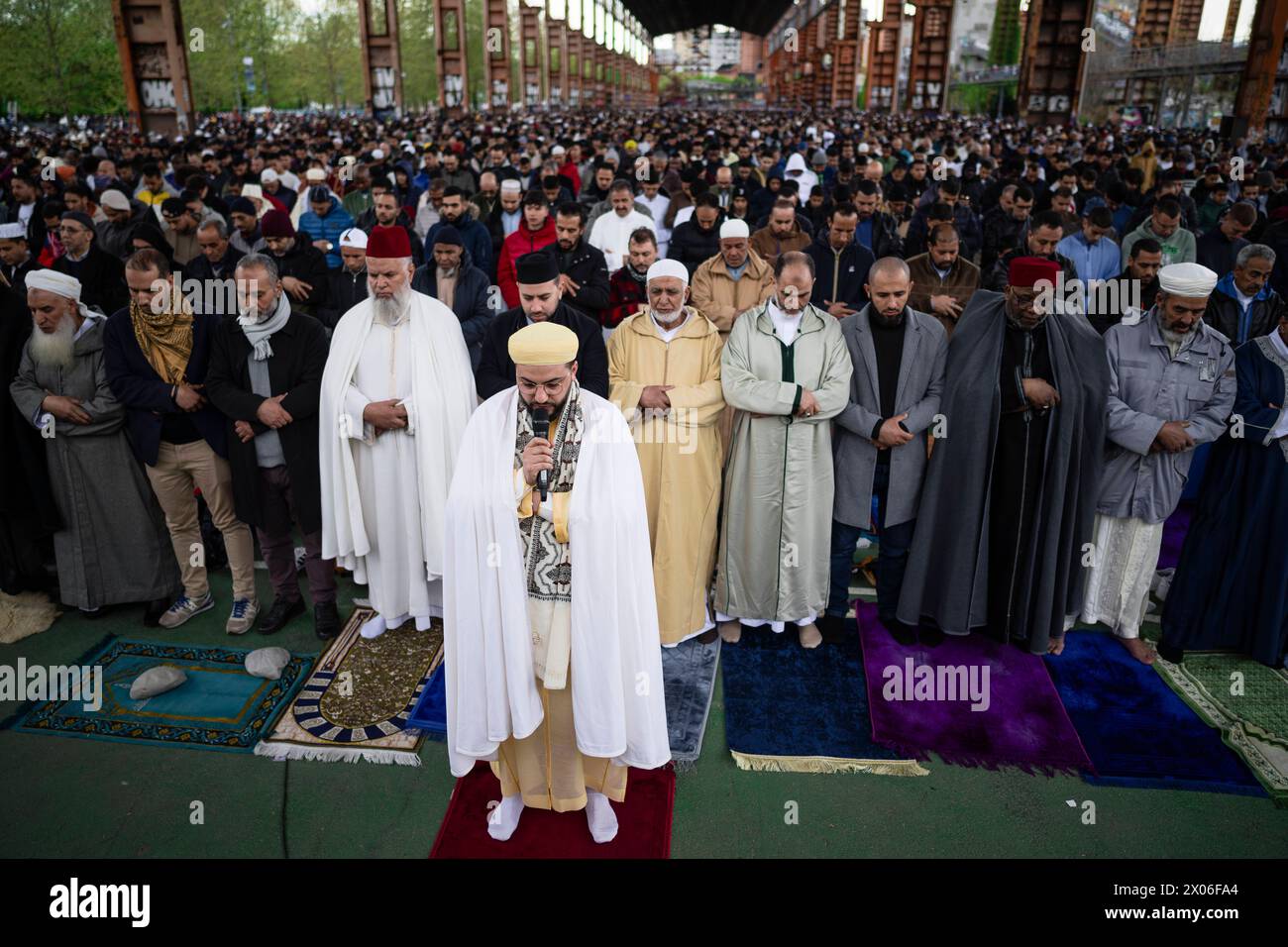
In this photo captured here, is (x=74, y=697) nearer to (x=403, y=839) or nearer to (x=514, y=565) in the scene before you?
(x=403, y=839)

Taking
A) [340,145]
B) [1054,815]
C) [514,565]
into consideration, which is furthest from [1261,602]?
[340,145]

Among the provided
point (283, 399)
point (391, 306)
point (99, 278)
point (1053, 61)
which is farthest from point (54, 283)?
point (1053, 61)

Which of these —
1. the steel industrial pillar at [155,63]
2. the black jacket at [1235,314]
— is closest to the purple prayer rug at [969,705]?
the black jacket at [1235,314]

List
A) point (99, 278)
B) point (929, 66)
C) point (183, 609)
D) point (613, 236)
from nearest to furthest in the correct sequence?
point (183, 609)
point (99, 278)
point (613, 236)
point (929, 66)

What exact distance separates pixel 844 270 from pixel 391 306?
3.47 metres

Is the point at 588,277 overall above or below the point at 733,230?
below

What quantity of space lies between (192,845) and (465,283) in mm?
3502

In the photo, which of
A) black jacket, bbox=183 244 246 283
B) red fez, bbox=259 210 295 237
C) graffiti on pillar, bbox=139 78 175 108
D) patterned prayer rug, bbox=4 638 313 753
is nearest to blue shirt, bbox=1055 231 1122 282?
red fez, bbox=259 210 295 237

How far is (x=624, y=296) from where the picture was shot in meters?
5.80

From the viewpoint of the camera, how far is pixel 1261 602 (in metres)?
4.26

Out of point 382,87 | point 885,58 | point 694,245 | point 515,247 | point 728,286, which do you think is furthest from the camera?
point 885,58

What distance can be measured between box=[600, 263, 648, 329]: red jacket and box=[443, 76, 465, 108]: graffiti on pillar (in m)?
33.6

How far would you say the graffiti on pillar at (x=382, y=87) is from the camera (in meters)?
31.0

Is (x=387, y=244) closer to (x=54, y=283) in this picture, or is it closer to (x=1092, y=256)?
(x=54, y=283)
